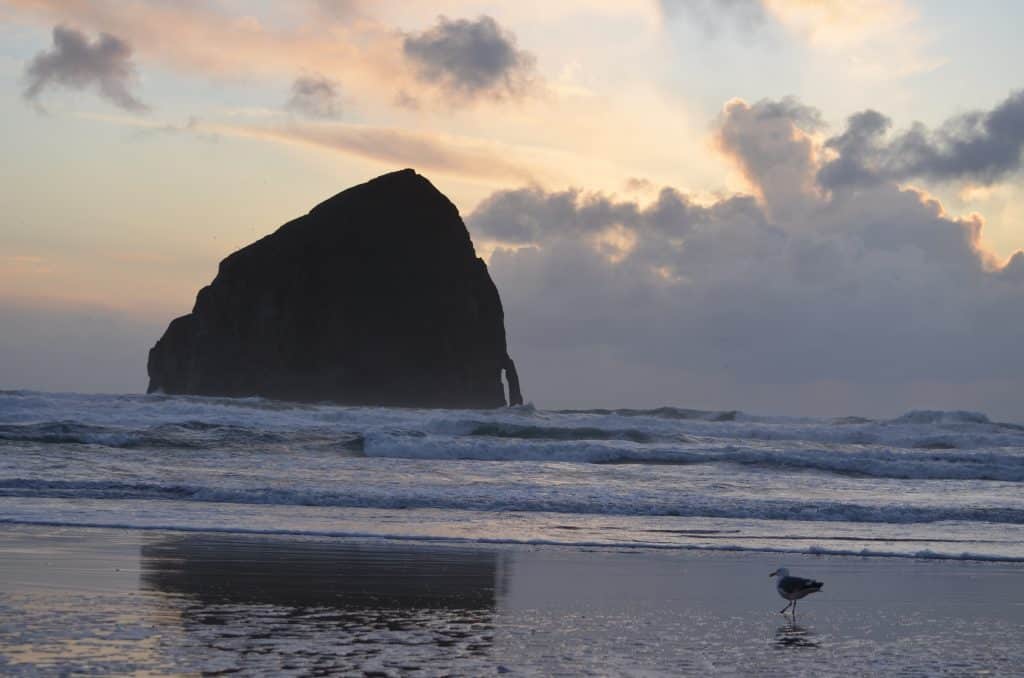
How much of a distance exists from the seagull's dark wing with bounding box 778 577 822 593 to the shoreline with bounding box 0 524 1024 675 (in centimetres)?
27

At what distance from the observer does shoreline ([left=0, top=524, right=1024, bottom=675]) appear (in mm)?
7523

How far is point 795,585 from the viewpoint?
9.77 metres

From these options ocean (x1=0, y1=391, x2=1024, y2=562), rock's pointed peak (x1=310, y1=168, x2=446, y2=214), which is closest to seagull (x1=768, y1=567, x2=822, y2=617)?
ocean (x1=0, y1=391, x2=1024, y2=562)

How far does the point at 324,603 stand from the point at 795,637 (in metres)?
4.04

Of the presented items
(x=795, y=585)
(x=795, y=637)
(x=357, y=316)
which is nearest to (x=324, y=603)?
(x=795, y=637)

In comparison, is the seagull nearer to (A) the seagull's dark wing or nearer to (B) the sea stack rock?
(A) the seagull's dark wing

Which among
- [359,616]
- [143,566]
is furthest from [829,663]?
[143,566]

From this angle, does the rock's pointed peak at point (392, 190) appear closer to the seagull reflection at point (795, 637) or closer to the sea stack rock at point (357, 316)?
the sea stack rock at point (357, 316)

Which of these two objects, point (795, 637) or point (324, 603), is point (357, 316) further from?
point (795, 637)

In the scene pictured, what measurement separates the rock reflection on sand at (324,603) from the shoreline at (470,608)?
0.03 meters

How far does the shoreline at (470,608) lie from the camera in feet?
24.7

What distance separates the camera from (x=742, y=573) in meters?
12.5

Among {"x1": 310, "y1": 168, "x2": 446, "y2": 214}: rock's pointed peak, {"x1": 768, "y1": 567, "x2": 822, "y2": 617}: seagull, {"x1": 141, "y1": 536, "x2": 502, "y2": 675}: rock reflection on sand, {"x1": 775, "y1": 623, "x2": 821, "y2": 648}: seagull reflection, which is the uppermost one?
{"x1": 310, "y1": 168, "x2": 446, "y2": 214}: rock's pointed peak

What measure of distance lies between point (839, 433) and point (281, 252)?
4321cm
